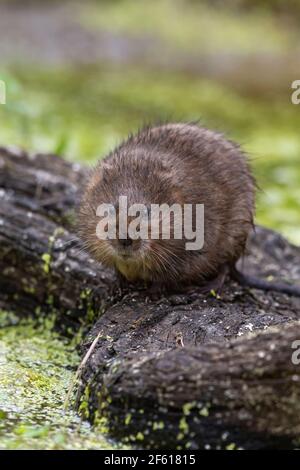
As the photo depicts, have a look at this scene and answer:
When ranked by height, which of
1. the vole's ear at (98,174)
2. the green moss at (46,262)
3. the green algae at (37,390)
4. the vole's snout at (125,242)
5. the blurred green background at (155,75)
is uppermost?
the blurred green background at (155,75)

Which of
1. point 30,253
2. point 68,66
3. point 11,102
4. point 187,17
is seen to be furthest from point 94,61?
point 30,253

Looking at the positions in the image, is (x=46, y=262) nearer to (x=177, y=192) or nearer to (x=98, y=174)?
(x=98, y=174)

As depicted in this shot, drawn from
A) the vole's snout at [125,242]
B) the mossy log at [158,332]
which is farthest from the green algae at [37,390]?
the vole's snout at [125,242]

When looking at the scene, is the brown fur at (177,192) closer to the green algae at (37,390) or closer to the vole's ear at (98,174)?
the vole's ear at (98,174)

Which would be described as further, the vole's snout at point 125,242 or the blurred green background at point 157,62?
the blurred green background at point 157,62

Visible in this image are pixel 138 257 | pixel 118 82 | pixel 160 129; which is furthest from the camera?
pixel 118 82

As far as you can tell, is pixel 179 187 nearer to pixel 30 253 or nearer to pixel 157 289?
pixel 157 289
